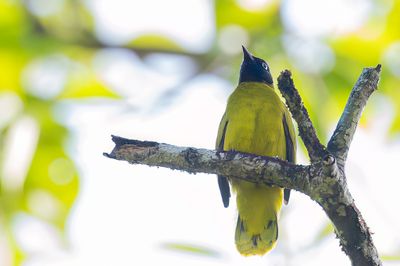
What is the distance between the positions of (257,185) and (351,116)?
1600 mm

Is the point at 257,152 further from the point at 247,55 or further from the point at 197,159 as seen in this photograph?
the point at 197,159

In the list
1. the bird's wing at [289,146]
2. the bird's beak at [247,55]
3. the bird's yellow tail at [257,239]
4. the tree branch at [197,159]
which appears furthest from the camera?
the bird's beak at [247,55]

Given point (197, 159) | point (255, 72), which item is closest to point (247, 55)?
point (255, 72)

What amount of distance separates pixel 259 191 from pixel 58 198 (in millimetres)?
1322

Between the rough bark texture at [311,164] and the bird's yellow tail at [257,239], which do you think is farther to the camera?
the bird's yellow tail at [257,239]

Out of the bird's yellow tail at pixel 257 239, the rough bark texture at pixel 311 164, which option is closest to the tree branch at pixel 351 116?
the rough bark texture at pixel 311 164

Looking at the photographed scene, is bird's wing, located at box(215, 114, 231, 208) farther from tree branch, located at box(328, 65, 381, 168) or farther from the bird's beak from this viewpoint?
tree branch, located at box(328, 65, 381, 168)

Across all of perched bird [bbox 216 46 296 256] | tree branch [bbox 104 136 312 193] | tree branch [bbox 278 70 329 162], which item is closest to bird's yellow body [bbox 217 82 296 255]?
perched bird [bbox 216 46 296 256]

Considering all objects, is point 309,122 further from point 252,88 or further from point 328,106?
point 252,88

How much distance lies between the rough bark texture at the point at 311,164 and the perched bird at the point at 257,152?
1.44 meters

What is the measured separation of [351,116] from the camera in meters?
3.61

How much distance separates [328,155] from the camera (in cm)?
327

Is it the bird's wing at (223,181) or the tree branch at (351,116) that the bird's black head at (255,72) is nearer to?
the bird's wing at (223,181)

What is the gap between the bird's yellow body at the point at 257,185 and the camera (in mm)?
5176
